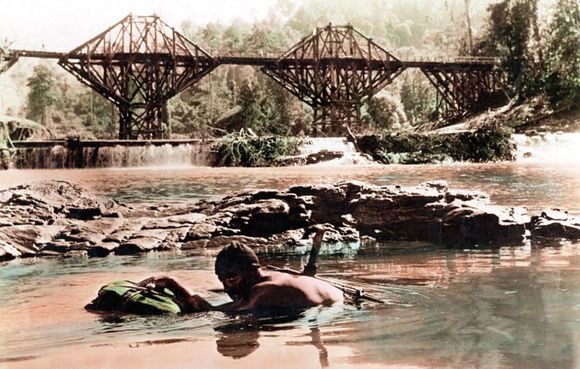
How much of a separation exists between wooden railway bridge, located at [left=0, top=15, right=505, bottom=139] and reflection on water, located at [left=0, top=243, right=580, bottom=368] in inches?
32.9

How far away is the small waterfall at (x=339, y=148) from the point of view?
11.3 ft

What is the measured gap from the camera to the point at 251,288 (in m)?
2.58

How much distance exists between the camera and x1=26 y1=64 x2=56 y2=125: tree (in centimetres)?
328

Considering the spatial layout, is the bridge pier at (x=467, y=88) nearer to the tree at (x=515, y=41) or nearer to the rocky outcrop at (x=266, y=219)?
the tree at (x=515, y=41)

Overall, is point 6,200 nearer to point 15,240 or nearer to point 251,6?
point 15,240

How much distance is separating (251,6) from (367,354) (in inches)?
71.2

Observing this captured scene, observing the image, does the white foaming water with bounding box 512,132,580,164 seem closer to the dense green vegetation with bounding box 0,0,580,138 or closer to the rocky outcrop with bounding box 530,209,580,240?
the dense green vegetation with bounding box 0,0,580,138

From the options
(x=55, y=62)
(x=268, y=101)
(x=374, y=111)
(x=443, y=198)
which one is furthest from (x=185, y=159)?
(x=443, y=198)

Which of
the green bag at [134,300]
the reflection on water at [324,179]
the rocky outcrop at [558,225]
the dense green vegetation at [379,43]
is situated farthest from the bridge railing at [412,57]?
the green bag at [134,300]

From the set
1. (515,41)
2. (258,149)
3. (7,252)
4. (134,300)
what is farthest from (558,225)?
(7,252)

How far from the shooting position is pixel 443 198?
10.6ft

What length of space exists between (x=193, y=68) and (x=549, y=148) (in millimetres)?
1928

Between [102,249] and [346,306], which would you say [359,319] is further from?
[102,249]

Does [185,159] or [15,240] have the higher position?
[185,159]
